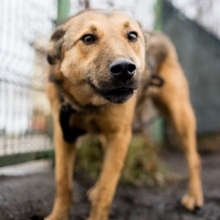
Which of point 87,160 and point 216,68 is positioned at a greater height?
point 87,160

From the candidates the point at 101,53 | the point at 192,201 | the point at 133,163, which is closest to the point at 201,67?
the point at 133,163

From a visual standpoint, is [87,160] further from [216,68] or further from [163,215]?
[216,68]

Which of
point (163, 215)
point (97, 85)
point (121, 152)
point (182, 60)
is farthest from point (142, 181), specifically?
point (182, 60)

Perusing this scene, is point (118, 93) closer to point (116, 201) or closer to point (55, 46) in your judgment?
point (55, 46)

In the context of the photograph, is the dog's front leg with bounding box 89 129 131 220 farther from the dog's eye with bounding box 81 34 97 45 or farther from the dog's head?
the dog's eye with bounding box 81 34 97 45

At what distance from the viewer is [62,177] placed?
3113 mm

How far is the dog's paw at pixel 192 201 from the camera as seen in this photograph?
3.72 m

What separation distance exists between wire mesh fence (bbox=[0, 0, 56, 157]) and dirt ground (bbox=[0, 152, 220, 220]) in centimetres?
39

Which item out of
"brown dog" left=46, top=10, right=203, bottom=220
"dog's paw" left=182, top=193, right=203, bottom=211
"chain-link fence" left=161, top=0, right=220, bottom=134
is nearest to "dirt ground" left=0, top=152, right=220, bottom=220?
"dog's paw" left=182, top=193, right=203, bottom=211

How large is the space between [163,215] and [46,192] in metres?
0.95

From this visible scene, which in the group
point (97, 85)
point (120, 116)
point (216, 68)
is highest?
point (97, 85)

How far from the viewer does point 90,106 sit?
3.08 metres

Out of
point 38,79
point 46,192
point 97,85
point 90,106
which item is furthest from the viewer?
point 38,79

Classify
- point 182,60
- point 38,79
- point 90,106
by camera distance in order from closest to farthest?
point 90,106, point 38,79, point 182,60
